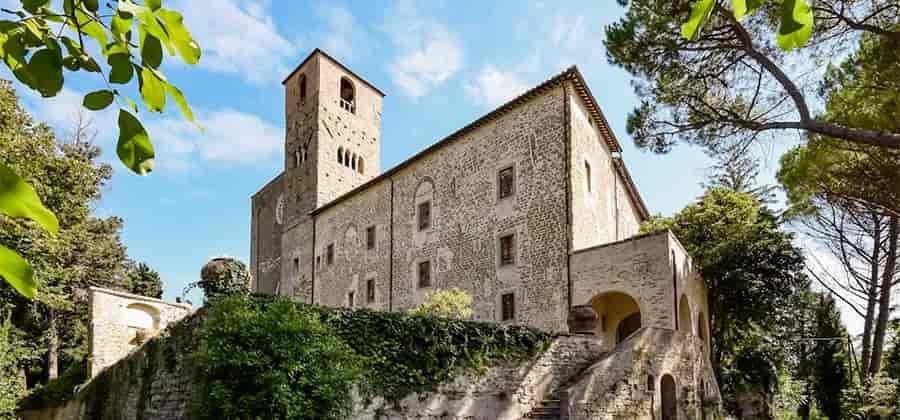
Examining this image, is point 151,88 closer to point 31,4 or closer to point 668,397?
point 31,4

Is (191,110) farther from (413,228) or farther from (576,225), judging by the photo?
(413,228)

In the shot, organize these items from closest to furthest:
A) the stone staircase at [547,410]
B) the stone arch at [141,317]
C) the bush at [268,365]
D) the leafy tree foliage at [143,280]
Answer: the bush at [268,365] → the stone staircase at [547,410] → the stone arch at [141,317] → the leafy tree foliage at [143,280]

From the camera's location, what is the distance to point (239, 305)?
8688 mm

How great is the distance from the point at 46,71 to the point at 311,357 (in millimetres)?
7922

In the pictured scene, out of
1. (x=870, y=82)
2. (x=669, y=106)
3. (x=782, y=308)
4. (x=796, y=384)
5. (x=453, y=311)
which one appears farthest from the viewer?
(x=796, y=384)

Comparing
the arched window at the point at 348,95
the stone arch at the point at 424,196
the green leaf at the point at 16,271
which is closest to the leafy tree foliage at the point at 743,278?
the stone arch at the point at 424,196

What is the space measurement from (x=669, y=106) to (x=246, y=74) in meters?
10.8

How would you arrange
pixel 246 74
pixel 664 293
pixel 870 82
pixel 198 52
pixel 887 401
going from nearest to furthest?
1. pixel 198 52
2. pixel 246 74
3. pixel 870 82
4. pixel 664 293
5. pixel 887 401

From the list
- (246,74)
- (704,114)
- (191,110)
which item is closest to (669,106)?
(704,114)

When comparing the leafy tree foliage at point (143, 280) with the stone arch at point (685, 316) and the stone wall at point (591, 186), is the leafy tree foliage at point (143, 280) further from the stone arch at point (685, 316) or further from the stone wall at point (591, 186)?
the stone arch at point (685, 316)

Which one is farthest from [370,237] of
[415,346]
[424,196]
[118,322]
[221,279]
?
[221,279]

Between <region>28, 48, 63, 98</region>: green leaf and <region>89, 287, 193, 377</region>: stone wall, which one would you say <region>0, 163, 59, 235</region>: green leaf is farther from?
<region>89, 287, 193, 377</region>: stone wall

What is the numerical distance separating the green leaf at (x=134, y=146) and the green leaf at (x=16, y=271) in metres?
0.42

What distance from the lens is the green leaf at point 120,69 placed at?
1.39 m
